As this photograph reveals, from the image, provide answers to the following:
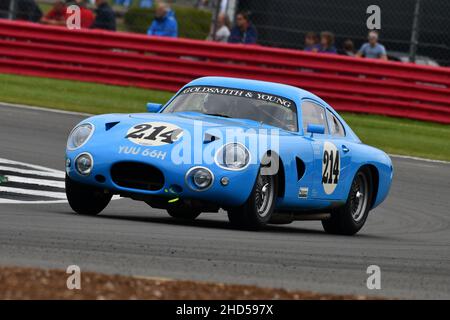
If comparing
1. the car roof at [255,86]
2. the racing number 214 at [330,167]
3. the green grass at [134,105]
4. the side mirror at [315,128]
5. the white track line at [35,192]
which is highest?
the car roof at [255,86]

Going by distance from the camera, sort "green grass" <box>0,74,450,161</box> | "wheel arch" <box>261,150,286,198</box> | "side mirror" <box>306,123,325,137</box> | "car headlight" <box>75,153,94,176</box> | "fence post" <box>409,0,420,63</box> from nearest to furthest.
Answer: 1. "car headlight" <box>75,153,94,176</box>
2. "wheel arch" <box>261,150,286,198</box>
3. "side mirror" <box>306,123,325,137</box>
4. "green grass" <box>0,74,450,161</box>
5. "fence post" <box>409,0,420,63</box>

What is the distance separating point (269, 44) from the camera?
854 inches

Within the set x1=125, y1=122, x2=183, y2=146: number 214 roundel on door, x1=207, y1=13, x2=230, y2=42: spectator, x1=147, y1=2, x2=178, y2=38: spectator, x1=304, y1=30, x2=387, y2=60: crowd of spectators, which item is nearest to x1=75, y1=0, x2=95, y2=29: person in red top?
x1=147, y1=2, x2=178, y2=38: spectator

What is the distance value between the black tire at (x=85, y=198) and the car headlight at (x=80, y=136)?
273 mm

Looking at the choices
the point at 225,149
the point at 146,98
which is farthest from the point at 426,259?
the point at 146,98

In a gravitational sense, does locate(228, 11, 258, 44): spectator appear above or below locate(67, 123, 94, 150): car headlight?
below

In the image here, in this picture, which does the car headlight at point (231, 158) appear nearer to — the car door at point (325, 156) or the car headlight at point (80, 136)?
the car headlight at point (80, 136)

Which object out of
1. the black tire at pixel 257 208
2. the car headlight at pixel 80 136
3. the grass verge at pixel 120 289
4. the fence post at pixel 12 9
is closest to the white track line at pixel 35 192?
the car headlight at pixel 80 136

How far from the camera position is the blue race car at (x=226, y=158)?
9.26 metres

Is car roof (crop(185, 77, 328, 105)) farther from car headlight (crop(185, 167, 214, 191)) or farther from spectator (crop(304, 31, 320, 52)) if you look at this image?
spectator (crop(304, 31, 320, 52))

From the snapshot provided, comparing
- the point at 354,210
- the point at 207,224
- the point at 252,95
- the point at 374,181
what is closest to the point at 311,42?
the point at 374,181

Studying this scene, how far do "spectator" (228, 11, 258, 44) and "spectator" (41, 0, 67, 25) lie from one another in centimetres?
325

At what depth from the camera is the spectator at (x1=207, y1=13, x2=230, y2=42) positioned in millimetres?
21703

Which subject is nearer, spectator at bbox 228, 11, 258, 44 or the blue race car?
the blue race car
